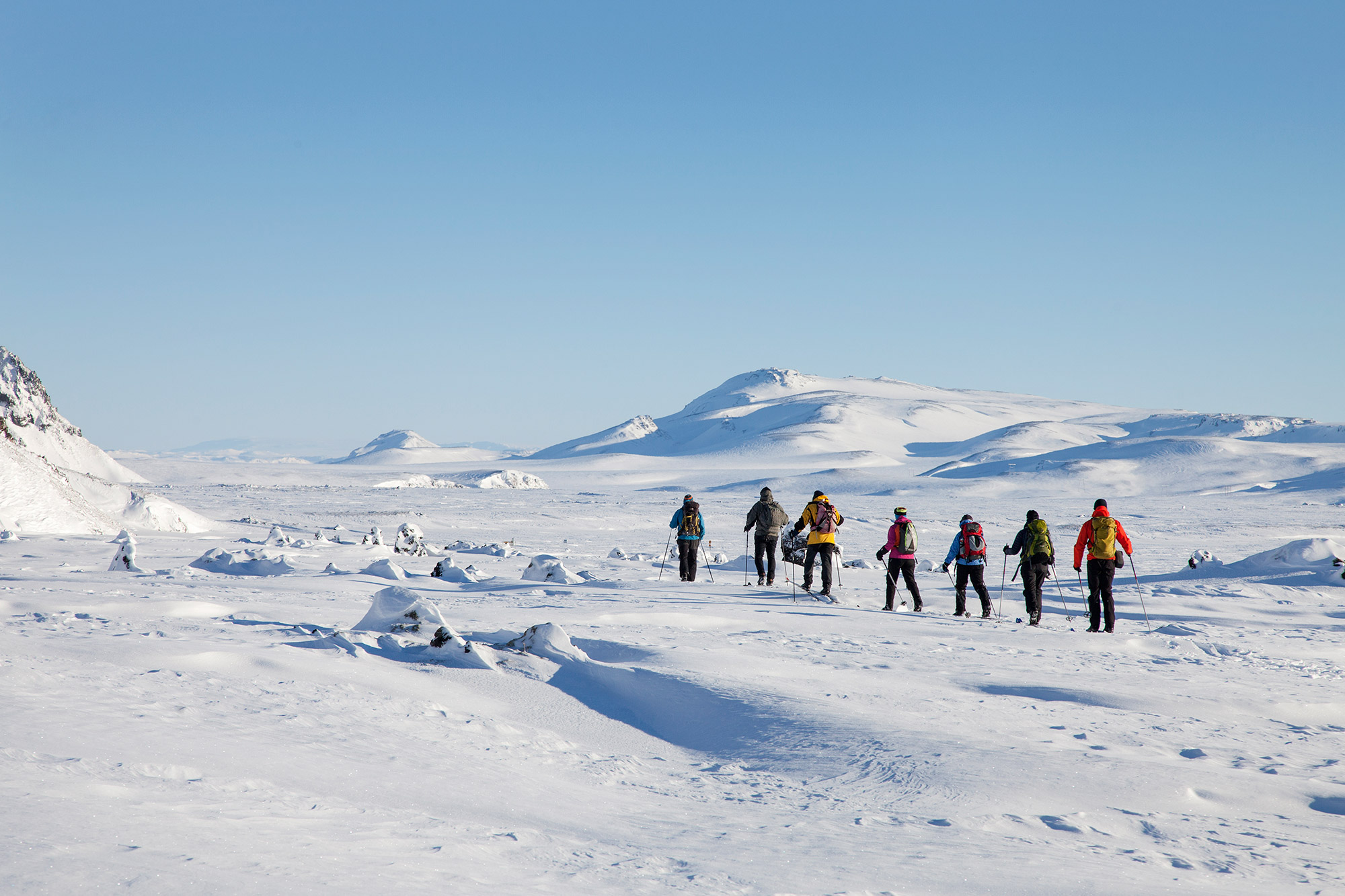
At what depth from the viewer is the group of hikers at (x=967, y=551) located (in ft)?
35.0

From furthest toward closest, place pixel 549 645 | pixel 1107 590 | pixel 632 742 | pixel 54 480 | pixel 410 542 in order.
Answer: pixel 410 542, pixel 54 480, pixel 1107 590, pixel 549 645, pixel 632 742

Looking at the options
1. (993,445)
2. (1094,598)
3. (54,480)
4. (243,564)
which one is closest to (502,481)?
(54,480)

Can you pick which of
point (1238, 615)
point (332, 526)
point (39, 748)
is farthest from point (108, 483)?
point (1238, 615)

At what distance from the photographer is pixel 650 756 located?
5.09 m

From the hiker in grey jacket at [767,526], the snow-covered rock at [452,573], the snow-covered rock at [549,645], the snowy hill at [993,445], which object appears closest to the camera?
the snow-covered rock at [549,645]

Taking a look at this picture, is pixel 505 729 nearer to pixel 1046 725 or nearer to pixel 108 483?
pixel 1046 725

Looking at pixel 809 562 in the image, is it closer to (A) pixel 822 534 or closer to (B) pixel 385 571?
(A) pixel 822 534

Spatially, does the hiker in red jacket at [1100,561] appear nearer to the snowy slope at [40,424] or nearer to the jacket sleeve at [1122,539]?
the jacket sleeve at [1122,539]

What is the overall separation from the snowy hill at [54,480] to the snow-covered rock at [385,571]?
24.8 ft

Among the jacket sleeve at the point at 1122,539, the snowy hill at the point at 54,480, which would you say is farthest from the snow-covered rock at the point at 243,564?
the jacket sleeve at the point at 1122,539

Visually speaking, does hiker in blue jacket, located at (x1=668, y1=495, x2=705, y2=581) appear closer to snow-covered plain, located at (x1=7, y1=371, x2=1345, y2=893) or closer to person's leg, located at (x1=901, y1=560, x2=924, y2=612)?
snow-covered plain, located at (x1=7, y1=371, x2=1345, y2=893)

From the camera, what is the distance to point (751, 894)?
320 cm

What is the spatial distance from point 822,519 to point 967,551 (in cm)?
189

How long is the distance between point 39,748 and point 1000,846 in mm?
3845
